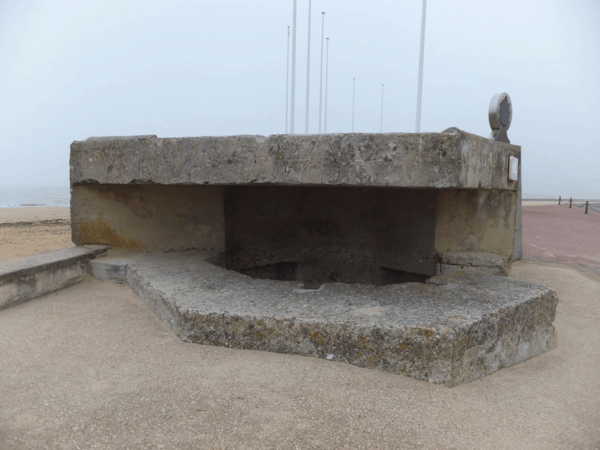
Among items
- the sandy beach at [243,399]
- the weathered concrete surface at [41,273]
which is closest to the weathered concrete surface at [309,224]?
the weathered concrete surface at [41,273]

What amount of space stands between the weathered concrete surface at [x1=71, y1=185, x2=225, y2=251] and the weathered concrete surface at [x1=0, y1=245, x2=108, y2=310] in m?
Result: 0.24

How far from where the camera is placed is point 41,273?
338 cm

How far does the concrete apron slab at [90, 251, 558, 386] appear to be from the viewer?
2119 mm

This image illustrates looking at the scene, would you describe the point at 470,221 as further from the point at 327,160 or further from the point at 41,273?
the point at 41,273

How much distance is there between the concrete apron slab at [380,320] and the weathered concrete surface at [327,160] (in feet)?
2.33

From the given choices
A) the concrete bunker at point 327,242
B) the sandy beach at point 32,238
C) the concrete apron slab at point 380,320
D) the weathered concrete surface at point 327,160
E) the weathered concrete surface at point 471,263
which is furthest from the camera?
the sandy beach at point 32,238

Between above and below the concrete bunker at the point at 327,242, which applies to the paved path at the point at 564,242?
below

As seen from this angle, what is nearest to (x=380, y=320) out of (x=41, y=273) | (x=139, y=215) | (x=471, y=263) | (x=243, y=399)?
(x=243, y=399)

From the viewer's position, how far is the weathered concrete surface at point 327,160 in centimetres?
252

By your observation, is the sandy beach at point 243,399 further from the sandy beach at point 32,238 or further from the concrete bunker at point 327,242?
the sandy beach at point 32,238

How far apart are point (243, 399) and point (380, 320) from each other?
80 centimetres

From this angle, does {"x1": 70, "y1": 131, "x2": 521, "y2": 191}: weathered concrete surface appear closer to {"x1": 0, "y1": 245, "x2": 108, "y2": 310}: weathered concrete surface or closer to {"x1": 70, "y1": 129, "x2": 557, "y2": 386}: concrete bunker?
{"x1": 70, "y1": 129, "x2": 557, "y2": 386}: concrete bunker

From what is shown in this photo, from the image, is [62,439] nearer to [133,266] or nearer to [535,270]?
[133,266]

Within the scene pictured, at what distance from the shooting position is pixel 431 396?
1.97m
